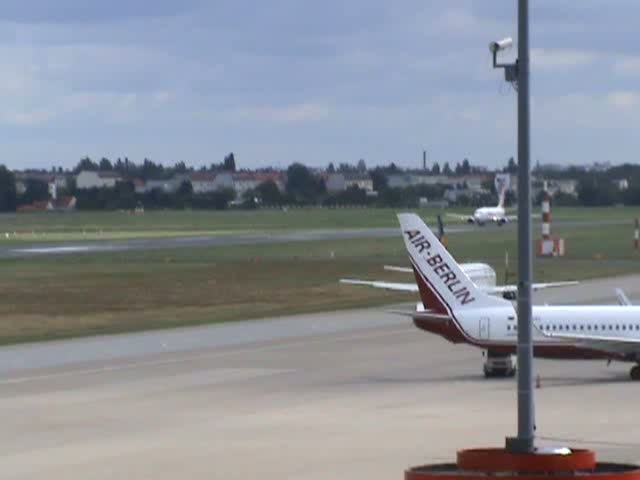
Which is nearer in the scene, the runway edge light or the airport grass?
the runway edge light

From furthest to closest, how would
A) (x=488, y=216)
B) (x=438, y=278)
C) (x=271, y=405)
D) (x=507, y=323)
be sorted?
(x=488, y=216)
(x=438, y=278)
(x=507, y=323)
(x=271, y=405)

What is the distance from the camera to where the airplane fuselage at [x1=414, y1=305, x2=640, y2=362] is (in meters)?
52.2

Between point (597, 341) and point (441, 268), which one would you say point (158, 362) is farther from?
point (597, 341)

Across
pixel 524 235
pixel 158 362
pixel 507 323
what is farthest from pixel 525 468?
pixel 158 362

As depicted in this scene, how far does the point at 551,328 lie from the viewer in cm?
→ 5225

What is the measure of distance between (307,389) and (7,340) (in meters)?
18.8

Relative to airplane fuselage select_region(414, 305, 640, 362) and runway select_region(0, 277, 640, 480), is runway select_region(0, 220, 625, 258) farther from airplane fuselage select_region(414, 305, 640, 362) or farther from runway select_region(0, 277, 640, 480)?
airplane fuselage select_region(414, 305, 640, 362)

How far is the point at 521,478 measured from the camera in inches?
760

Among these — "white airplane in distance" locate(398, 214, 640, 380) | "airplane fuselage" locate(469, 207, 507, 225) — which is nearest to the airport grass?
"white airplane in distance" locate(398, 214, 640, 380)

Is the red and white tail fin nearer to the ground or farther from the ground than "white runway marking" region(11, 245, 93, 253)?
farther from the ground

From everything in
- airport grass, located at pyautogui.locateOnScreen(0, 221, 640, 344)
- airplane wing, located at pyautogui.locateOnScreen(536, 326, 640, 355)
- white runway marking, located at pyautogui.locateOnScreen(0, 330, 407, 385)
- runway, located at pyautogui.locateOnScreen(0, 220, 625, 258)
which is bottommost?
white runway marking, located at pyautogui.locateOnScreen(0, 330, 407, 385)

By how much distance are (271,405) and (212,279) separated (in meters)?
54.9

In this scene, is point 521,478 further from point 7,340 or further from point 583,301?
point 583,301

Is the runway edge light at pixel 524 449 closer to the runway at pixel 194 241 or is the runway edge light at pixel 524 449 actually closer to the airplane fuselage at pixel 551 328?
the airplane fuselage at pixel 551 328
